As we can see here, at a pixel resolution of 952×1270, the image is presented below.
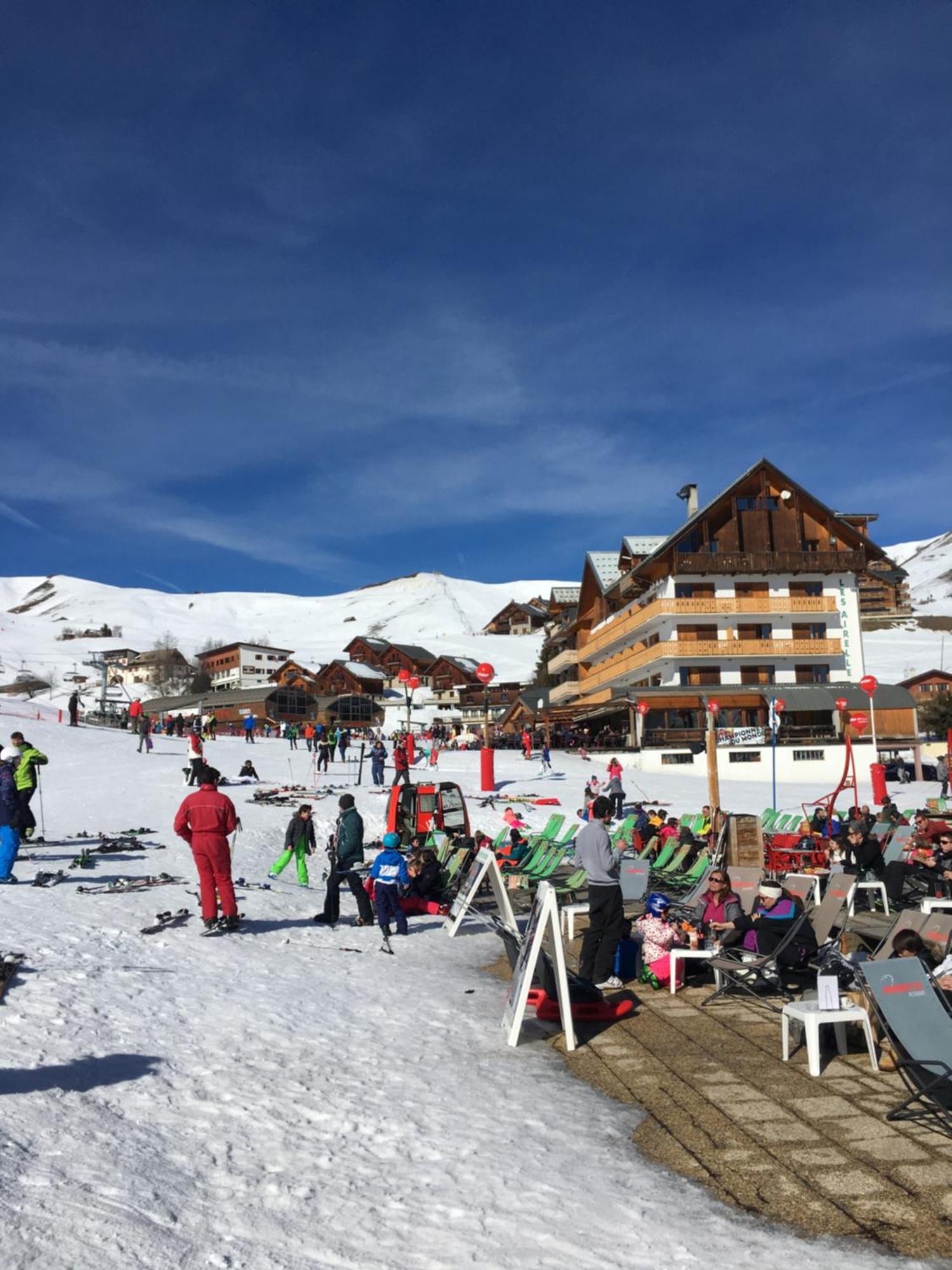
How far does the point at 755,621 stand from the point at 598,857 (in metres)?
37.1

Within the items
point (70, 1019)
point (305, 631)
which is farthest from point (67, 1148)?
point (305, 631)

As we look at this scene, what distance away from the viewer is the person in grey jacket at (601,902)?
8836 millimetres

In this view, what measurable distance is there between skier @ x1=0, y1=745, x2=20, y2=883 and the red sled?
7.18 m

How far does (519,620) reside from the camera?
440 feet

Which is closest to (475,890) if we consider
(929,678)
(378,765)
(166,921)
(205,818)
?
(205,818)

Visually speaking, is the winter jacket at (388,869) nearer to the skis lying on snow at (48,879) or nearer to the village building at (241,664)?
the skis lying on snow at (48,879)

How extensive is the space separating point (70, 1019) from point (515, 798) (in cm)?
2077

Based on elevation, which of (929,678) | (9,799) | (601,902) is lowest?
(601,902)

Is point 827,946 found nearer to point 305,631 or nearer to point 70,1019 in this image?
point 70,1019

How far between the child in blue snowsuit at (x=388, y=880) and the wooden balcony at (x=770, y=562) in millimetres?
33690

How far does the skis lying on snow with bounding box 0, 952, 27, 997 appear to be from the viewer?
694 centimetres

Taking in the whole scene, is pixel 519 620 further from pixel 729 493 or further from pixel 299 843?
pixel 299 843

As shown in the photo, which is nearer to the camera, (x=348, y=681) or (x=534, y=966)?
(x=534, y=966)

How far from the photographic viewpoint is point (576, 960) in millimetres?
10477
